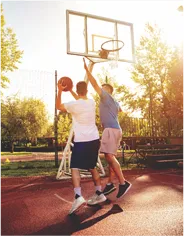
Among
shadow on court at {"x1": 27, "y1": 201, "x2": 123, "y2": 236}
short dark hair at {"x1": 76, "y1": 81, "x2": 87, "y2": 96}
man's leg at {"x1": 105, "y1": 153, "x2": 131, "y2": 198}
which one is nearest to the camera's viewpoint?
shadow on court at {"x1": 27, "y1": 201, "x2": 123, "y2": 236}

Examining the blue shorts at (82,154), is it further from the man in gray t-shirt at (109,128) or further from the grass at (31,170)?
the grass at (31,170)

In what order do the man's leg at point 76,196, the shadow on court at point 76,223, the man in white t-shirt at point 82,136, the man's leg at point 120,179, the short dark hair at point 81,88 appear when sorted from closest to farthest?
1. the shadow on court at point 76,223
2. the man's leg at point 76,196
3. the man in white t-shirt at point 82,136
4. the short dark hair at point 81,88
5. the man's leg at point 120,179

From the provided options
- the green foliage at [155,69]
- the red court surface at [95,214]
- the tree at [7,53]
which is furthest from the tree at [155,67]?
the red court surface at [95,214]

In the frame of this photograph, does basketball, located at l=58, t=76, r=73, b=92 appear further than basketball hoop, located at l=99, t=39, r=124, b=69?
No

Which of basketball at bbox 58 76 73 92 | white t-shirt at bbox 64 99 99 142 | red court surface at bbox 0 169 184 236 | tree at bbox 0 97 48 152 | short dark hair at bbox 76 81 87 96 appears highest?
tree at bbox 0 97 48 152

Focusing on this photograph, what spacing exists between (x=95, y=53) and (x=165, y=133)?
1544 centimetres

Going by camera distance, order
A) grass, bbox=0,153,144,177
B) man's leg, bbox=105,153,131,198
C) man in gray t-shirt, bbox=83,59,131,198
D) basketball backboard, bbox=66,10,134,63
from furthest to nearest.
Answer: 1. grass, bbox=0,153,144,177
2. basketball backboard, bbox=66,10,134,63
3. man in gray t-shirt, bbox=83,59,131,198
4. man's leg, bbox=105,153,131,198

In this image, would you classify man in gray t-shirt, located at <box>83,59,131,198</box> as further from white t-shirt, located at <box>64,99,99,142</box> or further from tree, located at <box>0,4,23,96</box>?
tree, located at <box>0,4,23,96</box>

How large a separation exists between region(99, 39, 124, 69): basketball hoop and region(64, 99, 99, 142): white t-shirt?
4.04 m

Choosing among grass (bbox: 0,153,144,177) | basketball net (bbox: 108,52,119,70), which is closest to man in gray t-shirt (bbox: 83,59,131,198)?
basketball net (bbox: 108,52,119,70)

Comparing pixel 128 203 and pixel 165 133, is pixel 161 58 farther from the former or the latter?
pixel 128 203

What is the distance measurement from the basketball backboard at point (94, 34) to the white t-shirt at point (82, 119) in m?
3.49

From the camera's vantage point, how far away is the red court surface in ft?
9.53

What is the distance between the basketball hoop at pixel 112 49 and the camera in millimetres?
Answer: 7613
